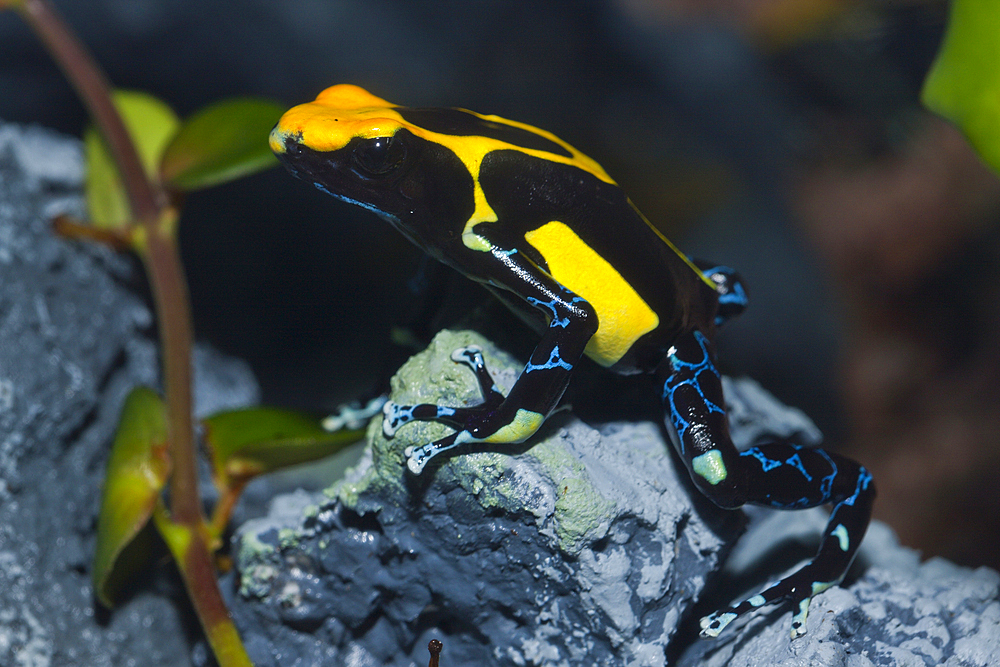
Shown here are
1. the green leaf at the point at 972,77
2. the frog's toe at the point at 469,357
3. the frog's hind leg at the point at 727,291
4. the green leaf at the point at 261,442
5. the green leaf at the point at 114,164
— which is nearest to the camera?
the green leaf at the point at 972,77

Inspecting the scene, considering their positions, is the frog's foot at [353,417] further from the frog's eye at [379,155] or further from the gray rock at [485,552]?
the frog's eye at [379,155]

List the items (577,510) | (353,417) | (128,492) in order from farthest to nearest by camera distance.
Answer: (353,417) < (128,492) < (577,510)

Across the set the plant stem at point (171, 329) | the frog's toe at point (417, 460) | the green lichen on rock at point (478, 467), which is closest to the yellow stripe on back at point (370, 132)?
the green lichen on rock at point (478, 467)

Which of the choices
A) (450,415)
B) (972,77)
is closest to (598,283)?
(450,415)

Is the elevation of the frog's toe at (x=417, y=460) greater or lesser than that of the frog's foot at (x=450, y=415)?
lesser

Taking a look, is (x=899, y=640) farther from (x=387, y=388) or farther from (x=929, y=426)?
(x=929, y=426)

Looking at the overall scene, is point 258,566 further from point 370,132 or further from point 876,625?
point 876,625

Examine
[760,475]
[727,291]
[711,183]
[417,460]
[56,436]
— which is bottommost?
[56,436]
